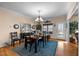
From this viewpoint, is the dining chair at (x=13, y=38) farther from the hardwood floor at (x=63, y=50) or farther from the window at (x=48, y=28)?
the window at (x=48, y=28)

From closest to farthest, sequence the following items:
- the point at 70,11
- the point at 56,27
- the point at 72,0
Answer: the point at 72,0 < the point at 70,11 < the point at 56,27

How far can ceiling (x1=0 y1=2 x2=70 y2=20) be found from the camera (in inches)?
79.0

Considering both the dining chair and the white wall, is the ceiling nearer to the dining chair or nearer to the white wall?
the white wall

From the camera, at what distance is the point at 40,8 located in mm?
2074

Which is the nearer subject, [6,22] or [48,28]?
[6,22]

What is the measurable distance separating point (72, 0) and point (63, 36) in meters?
0.88

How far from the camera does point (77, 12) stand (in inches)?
78.1

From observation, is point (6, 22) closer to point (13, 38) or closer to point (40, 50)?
point (13, 38)

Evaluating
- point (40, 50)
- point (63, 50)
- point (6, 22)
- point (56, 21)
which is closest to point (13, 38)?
point (6, 22)

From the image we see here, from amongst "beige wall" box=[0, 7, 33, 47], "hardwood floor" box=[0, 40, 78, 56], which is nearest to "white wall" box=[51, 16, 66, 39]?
"hardwood floor" box=[0, 40, 78, 56]

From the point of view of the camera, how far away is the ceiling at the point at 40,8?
79.0 inches

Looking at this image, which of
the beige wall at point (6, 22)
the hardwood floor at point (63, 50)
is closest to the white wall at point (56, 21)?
the hardwood floor at point (63, 50)

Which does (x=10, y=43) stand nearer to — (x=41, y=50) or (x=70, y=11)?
(x=41, y=50)

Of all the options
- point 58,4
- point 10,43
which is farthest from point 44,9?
point 10,43
